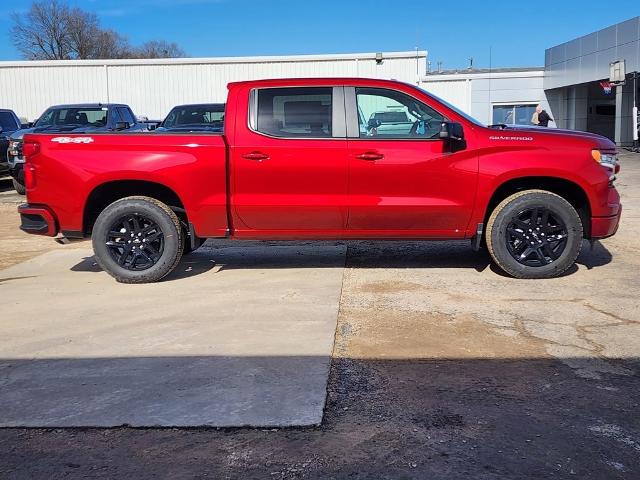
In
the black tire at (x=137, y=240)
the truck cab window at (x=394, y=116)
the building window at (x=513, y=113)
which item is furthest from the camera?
the building window at (x=513, y=113)

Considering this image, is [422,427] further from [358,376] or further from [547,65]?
[547,65]

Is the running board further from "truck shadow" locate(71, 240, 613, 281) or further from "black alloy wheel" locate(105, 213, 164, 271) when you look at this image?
"black alloy wheel" locate(105, 213, 164, 271)

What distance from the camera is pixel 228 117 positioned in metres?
6.29

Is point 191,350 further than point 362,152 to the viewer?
No

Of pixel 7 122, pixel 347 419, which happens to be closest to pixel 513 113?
pixel 7 122

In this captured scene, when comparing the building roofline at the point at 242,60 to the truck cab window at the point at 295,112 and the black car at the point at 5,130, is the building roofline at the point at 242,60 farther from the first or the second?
the truck cab window at the point at 295,112

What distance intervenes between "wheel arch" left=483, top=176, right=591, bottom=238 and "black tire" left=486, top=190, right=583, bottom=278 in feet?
0.49

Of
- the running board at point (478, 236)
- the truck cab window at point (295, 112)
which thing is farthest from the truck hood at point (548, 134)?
the truck cab window at point (295, 112)

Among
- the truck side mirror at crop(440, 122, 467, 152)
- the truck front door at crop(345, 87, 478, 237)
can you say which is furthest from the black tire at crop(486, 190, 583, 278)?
the truck side mirror at crop(440, 122, 467, 152)

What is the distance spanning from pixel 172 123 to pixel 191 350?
903 cm

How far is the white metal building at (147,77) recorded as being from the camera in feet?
78.8

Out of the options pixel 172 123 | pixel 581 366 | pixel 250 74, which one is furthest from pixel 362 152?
pixel 250 74

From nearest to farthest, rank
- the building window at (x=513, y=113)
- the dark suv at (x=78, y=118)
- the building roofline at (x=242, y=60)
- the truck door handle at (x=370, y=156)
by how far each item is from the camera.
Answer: the truck door handle at (x=370, y=156), the dark suv at (x=78, y=118), the building roofline at (x=242, y=60), the building window at (x=513, y=113)

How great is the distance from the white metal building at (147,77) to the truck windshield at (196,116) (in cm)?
1137
